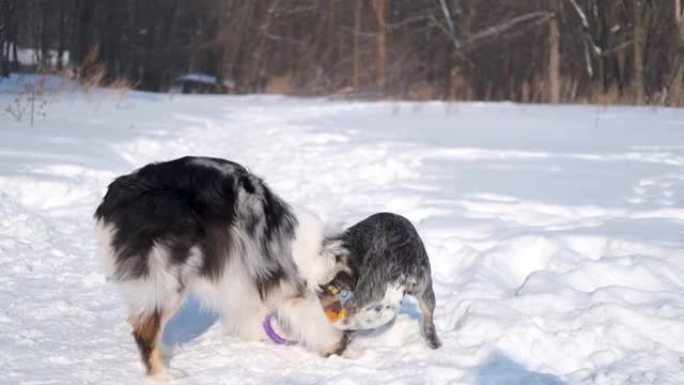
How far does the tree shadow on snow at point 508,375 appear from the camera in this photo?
3195mm

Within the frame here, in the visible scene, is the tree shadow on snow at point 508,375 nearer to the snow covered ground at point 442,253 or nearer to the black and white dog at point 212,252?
the snow covered ground at point 442,253

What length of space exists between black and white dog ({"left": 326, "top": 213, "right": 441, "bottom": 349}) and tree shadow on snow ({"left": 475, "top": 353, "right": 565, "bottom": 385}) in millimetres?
362

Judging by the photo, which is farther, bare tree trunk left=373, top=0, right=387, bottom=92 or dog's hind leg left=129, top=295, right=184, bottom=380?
bare tree trunk left=373, top=0, right=387, bottom=92

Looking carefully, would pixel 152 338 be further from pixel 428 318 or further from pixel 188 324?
pixel 428 318

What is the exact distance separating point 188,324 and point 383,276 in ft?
3.78

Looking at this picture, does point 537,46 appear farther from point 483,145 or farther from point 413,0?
point 483,145

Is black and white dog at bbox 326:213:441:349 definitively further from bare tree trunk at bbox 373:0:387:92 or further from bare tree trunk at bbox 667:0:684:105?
bare tree trunk at bbox 373:0:387:92

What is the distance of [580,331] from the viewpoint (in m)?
3.62

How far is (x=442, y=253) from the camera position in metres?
5.14

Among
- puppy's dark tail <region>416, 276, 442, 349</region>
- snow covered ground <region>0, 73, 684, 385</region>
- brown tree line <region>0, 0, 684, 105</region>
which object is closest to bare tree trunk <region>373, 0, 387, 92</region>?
brown tree line <region>0, 0, 684, 105</region>

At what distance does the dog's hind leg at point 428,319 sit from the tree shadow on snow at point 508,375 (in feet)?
1.12

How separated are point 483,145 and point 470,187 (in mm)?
3144

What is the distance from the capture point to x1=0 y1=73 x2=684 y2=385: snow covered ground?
3432 mm

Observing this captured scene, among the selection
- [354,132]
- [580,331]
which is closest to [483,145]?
[354,132]
